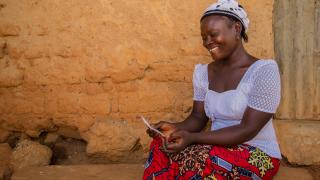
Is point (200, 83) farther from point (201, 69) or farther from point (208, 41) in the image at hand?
point (208, 41)

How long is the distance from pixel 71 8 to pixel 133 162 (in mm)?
1282

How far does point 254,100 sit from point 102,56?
4.55 ft

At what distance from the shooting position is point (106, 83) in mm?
3594

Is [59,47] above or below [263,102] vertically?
above

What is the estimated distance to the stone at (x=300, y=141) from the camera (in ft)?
11.3

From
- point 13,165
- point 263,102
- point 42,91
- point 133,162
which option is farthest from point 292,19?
point 13,165

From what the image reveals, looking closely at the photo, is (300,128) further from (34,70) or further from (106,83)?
(34,70)

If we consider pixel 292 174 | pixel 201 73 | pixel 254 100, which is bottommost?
pixel 292 174

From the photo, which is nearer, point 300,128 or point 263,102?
point 263,102

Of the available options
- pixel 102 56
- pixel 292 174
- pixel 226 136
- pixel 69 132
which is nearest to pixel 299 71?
pixel 292 174

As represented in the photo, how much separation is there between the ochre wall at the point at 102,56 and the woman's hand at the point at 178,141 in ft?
3.47

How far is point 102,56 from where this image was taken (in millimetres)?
3537

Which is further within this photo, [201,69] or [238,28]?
[201,69]

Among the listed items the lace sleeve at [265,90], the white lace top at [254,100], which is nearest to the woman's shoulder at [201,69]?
the white lace top at [254,100]
